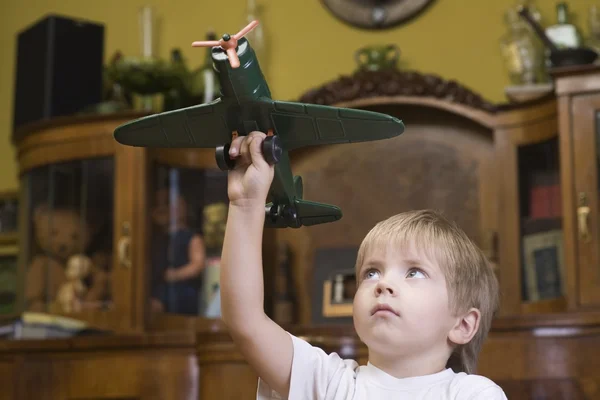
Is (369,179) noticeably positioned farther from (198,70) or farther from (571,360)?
(571,360)

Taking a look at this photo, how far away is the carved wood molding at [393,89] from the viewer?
2.51 metres

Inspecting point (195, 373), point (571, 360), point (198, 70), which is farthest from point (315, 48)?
point (571, 360)

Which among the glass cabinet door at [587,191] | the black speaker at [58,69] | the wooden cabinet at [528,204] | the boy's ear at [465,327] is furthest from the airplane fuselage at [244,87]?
the black speaker at [58,69]

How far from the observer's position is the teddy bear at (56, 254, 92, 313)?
103 inches

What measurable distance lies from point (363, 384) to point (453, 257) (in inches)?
6.2

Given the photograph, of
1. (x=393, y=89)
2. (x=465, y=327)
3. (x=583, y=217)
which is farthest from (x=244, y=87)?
(x=393, y=89)

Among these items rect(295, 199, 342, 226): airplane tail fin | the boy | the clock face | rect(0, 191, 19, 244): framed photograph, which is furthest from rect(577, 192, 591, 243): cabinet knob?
rect(0, 191, 19, 244): framed photograph

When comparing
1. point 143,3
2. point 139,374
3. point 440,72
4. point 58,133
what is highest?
point 143,3

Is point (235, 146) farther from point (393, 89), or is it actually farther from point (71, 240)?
point (71, 240)

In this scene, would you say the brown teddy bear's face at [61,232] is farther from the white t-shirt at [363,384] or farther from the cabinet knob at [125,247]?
the white t-shirt at [363,384]

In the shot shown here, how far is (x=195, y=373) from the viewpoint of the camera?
2330mm

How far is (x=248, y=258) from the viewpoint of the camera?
33.8 inches

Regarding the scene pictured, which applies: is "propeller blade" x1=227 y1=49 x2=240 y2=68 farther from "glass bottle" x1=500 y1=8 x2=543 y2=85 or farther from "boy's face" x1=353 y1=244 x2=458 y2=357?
"glass bottle" x1=500 y1=8 x2=543 y2=85

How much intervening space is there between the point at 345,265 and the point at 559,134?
Result: 68 cm
